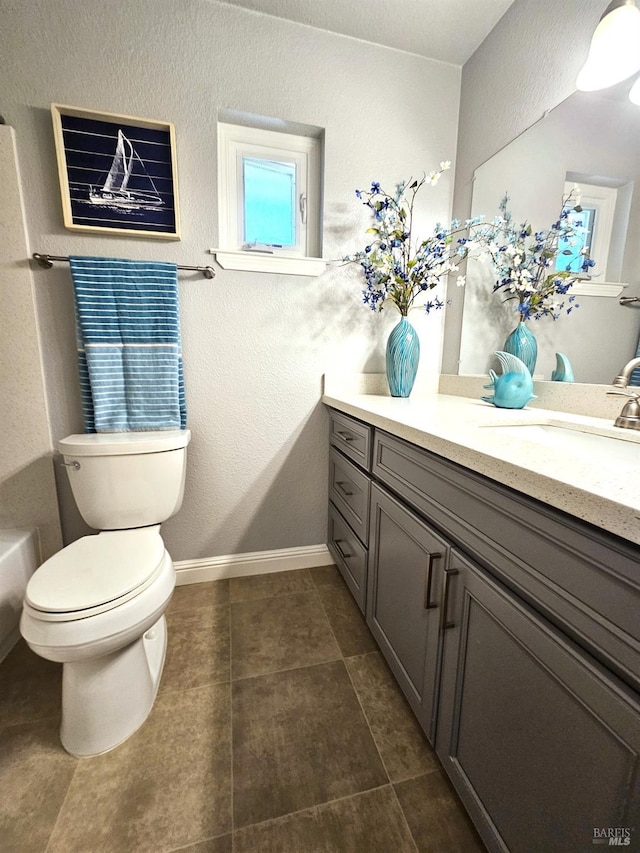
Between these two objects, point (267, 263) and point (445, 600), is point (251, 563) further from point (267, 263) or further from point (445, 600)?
point (267, 263)

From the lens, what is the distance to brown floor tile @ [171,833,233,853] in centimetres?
73

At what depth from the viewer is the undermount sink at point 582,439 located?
0.79 metres

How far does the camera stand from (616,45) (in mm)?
905

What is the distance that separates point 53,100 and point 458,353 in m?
1.86

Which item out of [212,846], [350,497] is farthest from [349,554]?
[212,846]

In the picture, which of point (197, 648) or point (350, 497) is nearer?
point (197, 648)

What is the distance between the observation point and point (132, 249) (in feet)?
4.49

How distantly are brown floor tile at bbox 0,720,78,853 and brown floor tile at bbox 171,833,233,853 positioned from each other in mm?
306

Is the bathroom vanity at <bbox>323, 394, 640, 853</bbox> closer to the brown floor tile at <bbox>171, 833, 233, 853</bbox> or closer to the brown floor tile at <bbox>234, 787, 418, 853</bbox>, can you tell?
the brown floor tile at <bbox>234, 787, 418, 853</bbox>

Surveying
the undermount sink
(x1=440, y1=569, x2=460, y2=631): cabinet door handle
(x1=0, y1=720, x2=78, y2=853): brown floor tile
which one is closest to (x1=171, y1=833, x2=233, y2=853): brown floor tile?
(x1=0, y1=720, x2=78, y2=853): brown floor tile

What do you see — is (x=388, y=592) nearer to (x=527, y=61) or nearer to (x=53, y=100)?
(x=527, y=61)

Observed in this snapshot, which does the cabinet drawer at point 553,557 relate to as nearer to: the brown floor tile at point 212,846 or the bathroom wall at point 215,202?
the brown floor tile at point 212,846

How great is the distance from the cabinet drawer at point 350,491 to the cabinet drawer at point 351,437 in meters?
0.04

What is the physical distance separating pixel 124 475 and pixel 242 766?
3.02 feet
